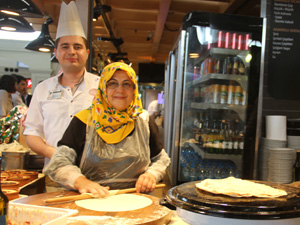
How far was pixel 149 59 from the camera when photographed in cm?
1217

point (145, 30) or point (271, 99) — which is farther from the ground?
point (145, 30)

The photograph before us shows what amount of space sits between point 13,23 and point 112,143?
5.47 ft

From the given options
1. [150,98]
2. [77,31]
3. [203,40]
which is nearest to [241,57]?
[203,40]

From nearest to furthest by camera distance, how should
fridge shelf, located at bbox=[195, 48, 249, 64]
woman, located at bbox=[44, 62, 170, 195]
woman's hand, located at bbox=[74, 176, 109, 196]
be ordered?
1. woman's hand, located at bbox=[74, 176, 109, 196]
2. woman, located at bbox=[44, 62, 170, 195]
3. fridge shelf, located at bbox=[195, 48, 249, 64]

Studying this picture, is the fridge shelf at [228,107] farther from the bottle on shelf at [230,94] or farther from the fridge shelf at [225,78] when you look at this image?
the fridge shelf at [225,78]

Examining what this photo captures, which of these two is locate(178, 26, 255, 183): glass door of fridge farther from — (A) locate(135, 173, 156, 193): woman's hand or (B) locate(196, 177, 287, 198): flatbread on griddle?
(B) locate(196, 177, 287, 198): flatbread on griddle

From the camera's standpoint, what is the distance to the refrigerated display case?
3924 millimetres

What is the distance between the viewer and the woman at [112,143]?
1795mm

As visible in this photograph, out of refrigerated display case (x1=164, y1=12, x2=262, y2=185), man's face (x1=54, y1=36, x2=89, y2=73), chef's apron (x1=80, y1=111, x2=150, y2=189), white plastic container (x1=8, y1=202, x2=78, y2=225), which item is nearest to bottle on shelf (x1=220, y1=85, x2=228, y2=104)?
refrigerated display case (x1=164, y1=12, x2=262, y2=185)

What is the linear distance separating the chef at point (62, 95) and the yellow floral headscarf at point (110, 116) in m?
0.60

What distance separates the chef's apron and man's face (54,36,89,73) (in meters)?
0.76

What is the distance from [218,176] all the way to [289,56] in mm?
1860

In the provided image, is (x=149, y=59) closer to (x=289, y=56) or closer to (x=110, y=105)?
(x=289, y=56)

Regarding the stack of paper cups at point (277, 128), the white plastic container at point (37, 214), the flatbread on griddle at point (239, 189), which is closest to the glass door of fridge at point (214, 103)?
the stack of paper cups at point (277, 128)
